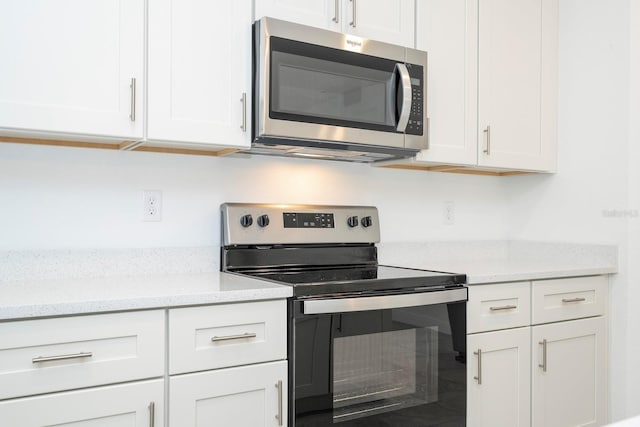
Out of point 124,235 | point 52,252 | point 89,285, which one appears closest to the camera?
point 89,285

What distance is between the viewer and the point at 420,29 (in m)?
2.30

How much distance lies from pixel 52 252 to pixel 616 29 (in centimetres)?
258

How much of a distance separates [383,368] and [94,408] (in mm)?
916

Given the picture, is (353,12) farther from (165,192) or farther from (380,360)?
(380,360)

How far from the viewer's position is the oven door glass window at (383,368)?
5.53 ft

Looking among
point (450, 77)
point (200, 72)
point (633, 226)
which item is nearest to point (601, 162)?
point (633, 226)

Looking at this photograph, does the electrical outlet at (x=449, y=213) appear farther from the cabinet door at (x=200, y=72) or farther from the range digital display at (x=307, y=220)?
the cabinet door at (x=200, y=72)

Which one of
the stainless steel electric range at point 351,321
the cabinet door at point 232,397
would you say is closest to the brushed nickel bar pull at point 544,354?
the stainless steel electric range at point 351,321

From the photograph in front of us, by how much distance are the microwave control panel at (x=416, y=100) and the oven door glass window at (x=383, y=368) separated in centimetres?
72

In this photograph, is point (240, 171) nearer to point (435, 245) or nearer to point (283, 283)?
point (283, 283)

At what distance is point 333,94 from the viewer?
203 centimetres

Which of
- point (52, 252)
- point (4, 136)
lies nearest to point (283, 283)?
point (52, 252)

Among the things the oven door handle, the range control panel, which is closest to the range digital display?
the range control panel

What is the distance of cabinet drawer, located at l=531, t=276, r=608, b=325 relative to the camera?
2275 mm
